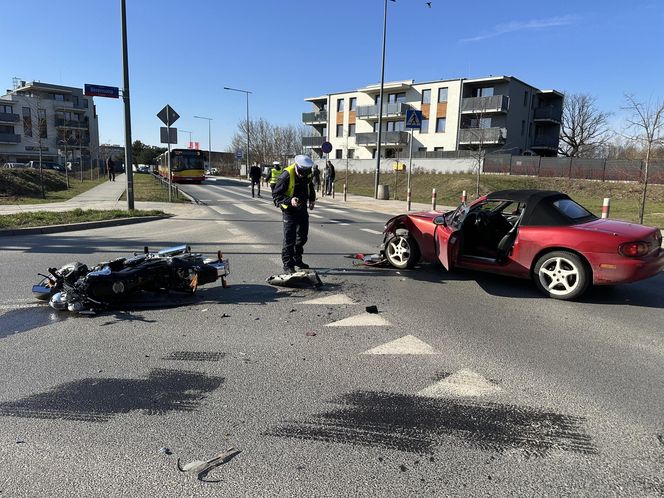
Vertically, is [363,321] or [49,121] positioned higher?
[49,121]

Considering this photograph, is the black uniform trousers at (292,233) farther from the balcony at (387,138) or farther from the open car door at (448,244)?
the balcony at (387,138)

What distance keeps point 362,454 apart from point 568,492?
1.06 meters

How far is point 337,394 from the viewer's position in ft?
10.8

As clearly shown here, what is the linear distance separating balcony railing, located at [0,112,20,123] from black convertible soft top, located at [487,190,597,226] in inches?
3239

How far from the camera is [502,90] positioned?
4669cm

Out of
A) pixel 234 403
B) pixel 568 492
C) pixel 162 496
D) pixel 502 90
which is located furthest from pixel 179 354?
pixel 502 90

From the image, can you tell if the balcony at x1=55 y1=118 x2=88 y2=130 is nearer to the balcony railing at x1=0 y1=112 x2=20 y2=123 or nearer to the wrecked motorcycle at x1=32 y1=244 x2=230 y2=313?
the balcony railing at x1=0 y1=112 x2=20 y2=123

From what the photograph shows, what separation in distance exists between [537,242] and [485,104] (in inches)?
1747

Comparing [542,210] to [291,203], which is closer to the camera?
[542,210]

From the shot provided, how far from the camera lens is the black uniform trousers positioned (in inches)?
263

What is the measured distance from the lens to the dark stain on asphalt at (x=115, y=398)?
3008 mm

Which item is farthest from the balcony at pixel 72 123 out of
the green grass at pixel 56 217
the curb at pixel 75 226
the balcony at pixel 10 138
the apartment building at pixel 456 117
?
the curb at pixel 75 226

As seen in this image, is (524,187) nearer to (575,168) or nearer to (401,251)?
(575,168)

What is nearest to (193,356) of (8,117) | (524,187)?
(524,187)
